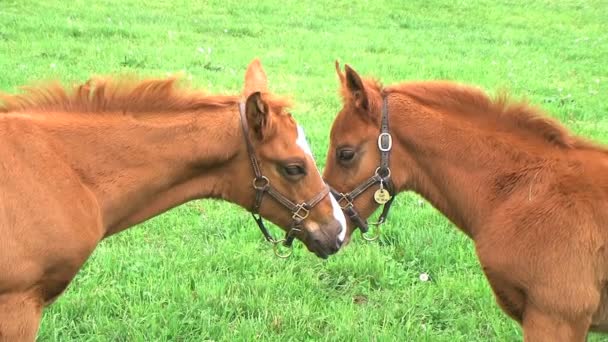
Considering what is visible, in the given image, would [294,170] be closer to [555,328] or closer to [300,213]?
[300,213]

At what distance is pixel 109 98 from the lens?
11.1ft

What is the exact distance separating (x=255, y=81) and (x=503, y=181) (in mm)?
1466

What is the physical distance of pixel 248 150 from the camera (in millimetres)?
→ 3385

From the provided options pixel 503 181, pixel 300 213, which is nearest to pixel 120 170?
pixel 300 213

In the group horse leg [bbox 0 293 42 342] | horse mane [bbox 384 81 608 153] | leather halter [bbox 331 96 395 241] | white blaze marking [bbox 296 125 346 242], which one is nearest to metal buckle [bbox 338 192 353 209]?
leather halter [bbox 331 96 395 241]

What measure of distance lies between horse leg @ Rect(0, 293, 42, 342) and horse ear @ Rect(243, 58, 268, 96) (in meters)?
1.52

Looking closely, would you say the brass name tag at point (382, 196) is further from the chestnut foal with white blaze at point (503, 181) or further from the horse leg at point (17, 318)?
the horse leg at point (17, 318)

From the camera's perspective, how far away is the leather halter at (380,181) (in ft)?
11.9

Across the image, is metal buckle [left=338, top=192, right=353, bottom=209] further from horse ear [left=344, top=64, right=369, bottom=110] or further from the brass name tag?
horse ear [left=344, top=64, right=369, bottom=110]

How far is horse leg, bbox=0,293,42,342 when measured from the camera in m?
2.92

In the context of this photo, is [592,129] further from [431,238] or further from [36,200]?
[36,200]

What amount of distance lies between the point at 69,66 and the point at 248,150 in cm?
637

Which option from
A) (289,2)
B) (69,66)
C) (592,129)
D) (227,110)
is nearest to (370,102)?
(227,110)

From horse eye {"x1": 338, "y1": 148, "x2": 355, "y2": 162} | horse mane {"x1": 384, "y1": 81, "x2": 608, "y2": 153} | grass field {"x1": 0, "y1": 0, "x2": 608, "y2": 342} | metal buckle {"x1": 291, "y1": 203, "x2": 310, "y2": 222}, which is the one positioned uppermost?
horse mane {"x1": 384, "y1": 81, "x2": 608, "y2": 153}
